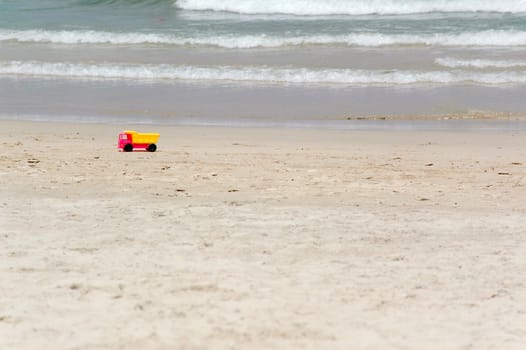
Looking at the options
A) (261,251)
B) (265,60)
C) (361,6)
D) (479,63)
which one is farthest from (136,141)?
(361,6)

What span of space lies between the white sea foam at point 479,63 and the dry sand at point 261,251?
675cm

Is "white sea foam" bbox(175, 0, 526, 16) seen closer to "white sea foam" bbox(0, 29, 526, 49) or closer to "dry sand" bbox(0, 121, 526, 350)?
"white sea foam" bbox(0, 29, 526, 49)

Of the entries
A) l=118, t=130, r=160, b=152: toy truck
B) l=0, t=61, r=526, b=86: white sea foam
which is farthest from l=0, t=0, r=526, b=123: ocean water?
l=118, t=130, r=160, b=152: toy truck

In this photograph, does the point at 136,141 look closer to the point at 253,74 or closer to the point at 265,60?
the point at 253,74

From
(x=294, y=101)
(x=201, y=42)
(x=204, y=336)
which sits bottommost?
(x=204, y=336)

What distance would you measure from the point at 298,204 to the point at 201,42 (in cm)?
1299

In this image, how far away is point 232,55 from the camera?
17.4 meters

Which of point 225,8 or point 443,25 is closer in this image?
point 443,25

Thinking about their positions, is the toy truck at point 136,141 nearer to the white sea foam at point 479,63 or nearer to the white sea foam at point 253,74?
the white sea foam at point 253,74

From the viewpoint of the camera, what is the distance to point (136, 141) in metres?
8.89

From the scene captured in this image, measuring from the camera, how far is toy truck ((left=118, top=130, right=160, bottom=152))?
28.8 ft

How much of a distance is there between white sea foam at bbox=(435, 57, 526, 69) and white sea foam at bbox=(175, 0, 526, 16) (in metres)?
8.26

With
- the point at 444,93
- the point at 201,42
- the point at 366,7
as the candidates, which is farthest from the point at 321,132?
the point at 366,7

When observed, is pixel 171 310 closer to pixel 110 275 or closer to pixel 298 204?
pixel 110 275
